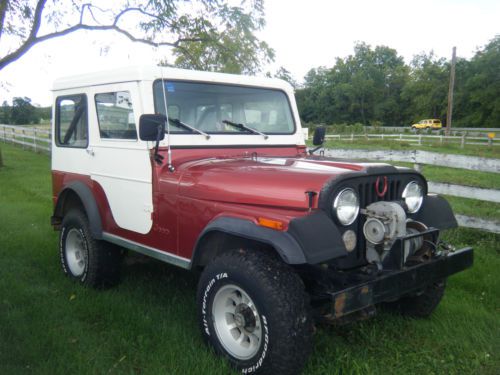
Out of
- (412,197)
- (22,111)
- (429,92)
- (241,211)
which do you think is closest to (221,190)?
(241,211)

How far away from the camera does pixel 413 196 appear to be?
11.6 ft

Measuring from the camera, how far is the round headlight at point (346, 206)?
2.95 metres

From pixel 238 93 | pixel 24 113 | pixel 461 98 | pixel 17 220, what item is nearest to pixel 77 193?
pixel 238 93

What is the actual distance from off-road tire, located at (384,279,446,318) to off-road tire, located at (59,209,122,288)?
8.72 ft

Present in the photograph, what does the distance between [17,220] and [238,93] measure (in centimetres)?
486

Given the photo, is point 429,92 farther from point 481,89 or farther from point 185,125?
point 185,125

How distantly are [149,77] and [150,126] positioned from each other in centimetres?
58

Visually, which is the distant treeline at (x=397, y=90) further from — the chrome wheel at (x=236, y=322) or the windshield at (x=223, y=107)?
the chrome wheel at (x=236, y=322)

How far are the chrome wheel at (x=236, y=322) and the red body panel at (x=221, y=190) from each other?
502 mm

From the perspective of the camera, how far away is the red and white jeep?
2871mm

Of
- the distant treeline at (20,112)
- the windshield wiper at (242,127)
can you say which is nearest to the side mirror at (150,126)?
the windshield wiper at (242,127)

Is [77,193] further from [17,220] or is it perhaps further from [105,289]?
[17,220]

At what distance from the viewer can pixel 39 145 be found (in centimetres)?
1919

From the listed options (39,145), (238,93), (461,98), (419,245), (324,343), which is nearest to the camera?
(419,245)
